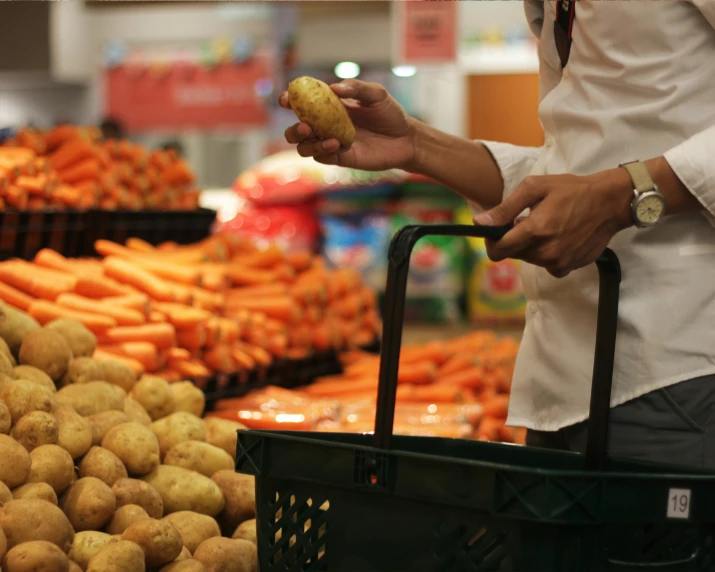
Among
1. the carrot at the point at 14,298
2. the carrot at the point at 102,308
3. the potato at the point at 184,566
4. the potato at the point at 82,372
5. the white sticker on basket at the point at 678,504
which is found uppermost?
the carrot at the point at 14,298

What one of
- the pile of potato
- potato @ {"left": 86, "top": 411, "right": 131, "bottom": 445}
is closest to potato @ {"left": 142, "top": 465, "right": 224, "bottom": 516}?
the pile of potato

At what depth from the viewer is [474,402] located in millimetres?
3518

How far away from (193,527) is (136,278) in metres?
1.66

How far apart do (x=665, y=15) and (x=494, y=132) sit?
6.67m

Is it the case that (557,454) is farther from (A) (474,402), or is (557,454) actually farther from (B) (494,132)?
(B) (494,132)

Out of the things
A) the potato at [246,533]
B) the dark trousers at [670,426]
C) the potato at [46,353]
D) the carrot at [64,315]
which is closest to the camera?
the dark trousers at [670,426]

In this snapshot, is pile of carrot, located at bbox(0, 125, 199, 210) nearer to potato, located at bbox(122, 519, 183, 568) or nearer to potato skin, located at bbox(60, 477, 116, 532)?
potato skin, located at bbox(60, 477, 116, 532)

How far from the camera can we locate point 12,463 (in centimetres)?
162

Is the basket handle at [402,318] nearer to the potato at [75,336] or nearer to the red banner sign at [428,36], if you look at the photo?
the potato at [75,336]

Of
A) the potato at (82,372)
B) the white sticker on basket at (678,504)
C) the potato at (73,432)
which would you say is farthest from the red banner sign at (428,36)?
the white sticker on basket at (678,504)

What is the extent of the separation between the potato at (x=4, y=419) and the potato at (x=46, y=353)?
1.14 ft

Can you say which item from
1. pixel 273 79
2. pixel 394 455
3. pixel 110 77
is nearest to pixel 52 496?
pixel 394 455

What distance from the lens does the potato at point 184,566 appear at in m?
1.57

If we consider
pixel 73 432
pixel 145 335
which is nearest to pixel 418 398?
pixel 145 335
